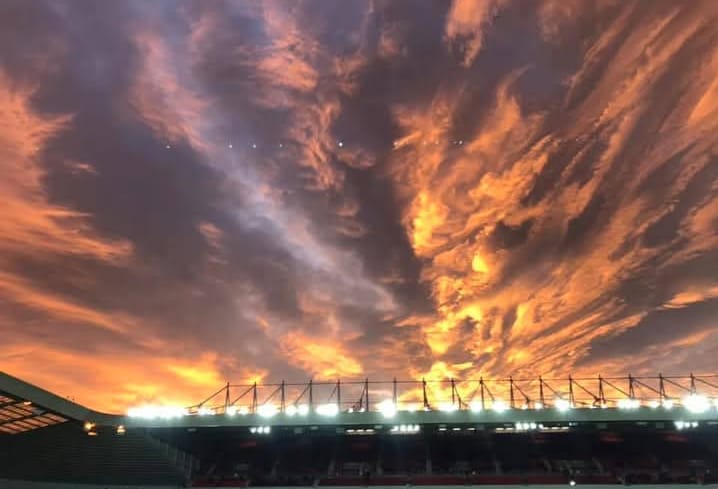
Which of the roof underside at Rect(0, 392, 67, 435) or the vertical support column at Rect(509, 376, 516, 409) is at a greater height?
the vertical support column at Rect(509, 376, 516, 409)

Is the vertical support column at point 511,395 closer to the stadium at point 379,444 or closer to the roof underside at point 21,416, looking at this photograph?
the stadium at point 379,444

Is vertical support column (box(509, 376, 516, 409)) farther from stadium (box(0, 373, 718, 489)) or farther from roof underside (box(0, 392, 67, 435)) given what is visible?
roof underside (box(0, 392, 67, 435))

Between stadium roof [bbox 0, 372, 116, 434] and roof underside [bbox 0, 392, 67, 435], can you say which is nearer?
stadium roof [bbox 0, 372, 116, 434]

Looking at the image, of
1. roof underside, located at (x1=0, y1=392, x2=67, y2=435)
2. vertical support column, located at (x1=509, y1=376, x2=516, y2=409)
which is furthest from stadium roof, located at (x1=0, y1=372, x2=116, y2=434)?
vertical support column, located at (x1=509, y1=376, x2=516, y2=409)

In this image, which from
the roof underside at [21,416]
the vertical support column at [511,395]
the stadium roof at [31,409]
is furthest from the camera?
the vertical support column at [511,395]

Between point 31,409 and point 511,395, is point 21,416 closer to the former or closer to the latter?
point 31,409

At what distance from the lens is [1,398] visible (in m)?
39.9

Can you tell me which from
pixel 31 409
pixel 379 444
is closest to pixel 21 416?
pixel 31 409

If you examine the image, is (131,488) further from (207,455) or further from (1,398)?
(1,398)

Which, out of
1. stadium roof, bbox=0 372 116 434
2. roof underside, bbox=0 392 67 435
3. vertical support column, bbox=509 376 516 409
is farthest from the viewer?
vertical support column, bbox=509 376 516 409

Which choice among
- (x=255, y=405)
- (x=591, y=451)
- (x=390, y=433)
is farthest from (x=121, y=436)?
(x=591, y=451)

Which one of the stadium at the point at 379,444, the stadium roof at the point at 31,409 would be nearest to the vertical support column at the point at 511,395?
the stadium at the point at 379,444

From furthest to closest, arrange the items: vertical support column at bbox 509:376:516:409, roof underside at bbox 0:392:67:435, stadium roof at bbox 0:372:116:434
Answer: vertical support column at bbox 509:376:516:409
roof underside at bbox 0:392:67:435
stadium roof at bbox 0:372:116:434

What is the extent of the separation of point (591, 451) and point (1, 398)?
50769mm
